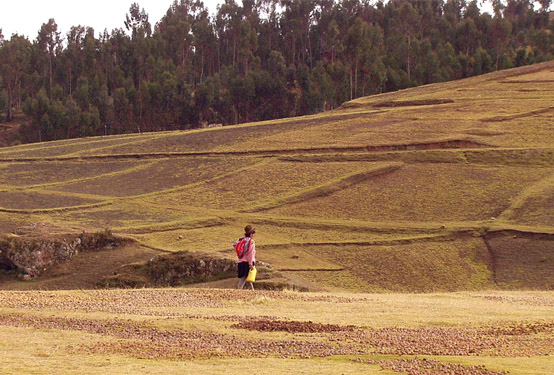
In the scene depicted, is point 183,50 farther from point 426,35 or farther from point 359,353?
point 359,353

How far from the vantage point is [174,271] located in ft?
108

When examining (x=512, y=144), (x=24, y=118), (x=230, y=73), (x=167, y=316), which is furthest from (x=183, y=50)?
(x=167, y=316)

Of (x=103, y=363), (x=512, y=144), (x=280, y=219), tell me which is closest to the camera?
(x=103, y=363)

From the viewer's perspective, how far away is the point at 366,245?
133 feet

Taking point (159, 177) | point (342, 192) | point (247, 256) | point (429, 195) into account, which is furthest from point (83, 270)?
point (159, 177)

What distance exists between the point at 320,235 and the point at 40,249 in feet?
49.9

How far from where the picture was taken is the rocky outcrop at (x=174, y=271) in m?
32.1

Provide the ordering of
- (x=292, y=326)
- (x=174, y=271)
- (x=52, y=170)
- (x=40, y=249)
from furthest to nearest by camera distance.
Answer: (x=52, y=170) → (x=40, y=249) → (x=174, y=271) → (x=292, y=326)

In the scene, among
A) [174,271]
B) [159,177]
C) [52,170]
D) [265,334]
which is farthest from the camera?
[52,170]

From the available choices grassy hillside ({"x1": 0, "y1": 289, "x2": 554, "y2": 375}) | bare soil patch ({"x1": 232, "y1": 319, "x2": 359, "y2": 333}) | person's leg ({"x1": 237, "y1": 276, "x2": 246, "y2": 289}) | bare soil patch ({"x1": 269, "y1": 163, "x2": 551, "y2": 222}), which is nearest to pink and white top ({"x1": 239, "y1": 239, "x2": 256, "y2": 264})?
person's leg ({"x1": 237, "y1": 276, "x2": 246, "y2": 289})

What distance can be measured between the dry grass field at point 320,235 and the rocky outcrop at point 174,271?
77 centimetres

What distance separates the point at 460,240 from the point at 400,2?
436 ft

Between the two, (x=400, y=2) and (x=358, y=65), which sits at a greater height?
(x=400, y=2)

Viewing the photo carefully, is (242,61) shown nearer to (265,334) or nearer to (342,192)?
(342,192)
